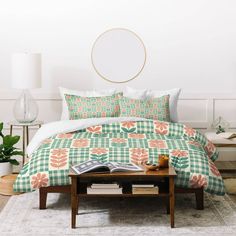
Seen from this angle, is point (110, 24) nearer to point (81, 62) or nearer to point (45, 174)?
point (81, 62)

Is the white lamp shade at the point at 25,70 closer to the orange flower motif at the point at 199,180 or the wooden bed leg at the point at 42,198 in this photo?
the wooden bed leg at the point at 42,198

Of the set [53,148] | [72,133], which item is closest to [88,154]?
[53,148]

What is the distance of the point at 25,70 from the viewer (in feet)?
18.6

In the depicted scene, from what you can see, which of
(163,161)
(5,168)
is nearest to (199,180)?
(163,161)

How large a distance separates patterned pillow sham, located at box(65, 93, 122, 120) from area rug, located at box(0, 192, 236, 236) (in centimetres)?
103

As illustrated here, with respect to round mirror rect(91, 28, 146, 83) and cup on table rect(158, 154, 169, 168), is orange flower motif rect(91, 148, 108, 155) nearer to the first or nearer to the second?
cup on table rect(158, 154, 169, 168)

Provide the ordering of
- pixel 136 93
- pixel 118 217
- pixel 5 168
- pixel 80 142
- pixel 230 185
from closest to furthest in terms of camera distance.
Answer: pixel 118 217 < pixel 80 142 < pixel 230 185 < pixel 5 168 < pixel 136 93

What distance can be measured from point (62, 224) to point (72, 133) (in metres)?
1.11

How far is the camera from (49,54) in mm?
6316

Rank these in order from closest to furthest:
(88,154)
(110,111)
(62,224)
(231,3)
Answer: (62,224)
(88,154)
(110,111)
(231,3)

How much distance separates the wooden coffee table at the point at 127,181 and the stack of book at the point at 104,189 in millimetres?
24

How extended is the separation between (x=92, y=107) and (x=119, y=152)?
1.27 metres

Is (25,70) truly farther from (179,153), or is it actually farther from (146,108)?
(179,153)

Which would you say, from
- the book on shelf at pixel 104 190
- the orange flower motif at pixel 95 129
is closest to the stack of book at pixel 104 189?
the book on shelf at pixel 104 190
